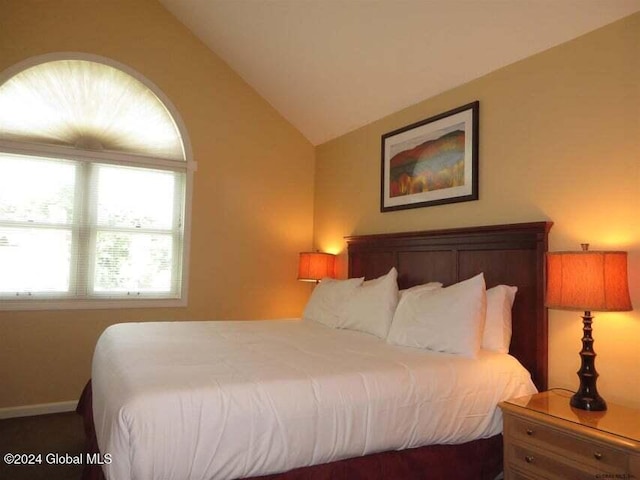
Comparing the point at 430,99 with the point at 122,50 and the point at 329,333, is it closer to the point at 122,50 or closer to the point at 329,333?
the point at 329,333

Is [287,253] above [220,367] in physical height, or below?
above

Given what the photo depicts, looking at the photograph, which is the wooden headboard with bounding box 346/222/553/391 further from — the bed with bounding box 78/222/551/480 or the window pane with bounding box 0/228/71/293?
the window pane with bounding box 0/228/71/293

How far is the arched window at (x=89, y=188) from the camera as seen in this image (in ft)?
11.1

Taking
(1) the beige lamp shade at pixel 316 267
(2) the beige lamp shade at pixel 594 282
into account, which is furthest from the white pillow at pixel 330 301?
(2) the beige lamp shade at pixel 594 282

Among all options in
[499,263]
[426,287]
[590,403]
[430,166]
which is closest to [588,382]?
[590,403]

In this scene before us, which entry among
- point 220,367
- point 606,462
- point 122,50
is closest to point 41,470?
point 220,367

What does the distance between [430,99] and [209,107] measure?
6.88 ft

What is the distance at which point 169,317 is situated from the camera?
3.89 m

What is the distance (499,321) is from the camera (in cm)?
237

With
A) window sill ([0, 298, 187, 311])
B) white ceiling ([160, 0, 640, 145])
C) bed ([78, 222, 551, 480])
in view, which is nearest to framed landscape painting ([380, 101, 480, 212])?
white ceiling ([160, 0, 640, 145])

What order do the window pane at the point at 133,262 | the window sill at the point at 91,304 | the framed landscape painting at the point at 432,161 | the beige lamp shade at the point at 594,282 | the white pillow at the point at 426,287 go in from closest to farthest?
the beige lamp shade at the point at 594,282 → the white pillow at the point at 426,287 → the framed landscape painting at the point at 432,161 → the window sill at the point at 91,304 → the window pane at the point at 133,262

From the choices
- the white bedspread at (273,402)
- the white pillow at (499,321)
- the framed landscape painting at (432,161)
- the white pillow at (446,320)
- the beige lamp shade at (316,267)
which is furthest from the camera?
the beige lamp shade at (316,267)

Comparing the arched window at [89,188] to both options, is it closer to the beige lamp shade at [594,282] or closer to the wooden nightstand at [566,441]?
the wooden nightstand at [566,441]

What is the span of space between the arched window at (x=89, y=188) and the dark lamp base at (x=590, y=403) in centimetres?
313
